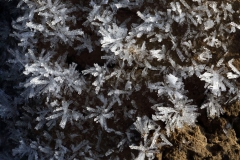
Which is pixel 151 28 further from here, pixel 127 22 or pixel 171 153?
pixel 171 153

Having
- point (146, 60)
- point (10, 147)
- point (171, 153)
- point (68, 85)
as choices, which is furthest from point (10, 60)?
point (171, 153)

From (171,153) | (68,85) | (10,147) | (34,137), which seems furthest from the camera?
(10,147)

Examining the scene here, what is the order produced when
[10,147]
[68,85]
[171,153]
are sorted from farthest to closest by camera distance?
[10,147], [68,85], [171,153]

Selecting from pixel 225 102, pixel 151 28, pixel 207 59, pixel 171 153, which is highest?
pixel 151 28

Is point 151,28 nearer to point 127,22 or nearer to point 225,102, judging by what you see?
point 127,22

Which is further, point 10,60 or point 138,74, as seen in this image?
point 10,60

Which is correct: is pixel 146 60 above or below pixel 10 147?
above

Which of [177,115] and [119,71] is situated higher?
[119,71]
